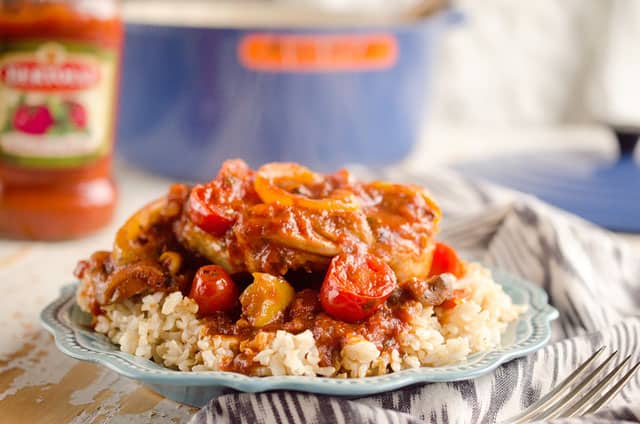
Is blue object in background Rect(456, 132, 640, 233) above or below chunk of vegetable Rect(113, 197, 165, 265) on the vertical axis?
below

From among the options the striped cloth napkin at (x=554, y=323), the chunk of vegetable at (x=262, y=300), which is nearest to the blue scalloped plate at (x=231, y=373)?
the striped cloth napkin at (x=554, y=323)

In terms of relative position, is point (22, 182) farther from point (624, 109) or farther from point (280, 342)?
point (624, 109)

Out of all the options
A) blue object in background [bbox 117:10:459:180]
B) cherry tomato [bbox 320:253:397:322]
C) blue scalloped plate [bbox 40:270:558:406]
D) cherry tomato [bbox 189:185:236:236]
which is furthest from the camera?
blue object in background [bbox 117:10:459:180]

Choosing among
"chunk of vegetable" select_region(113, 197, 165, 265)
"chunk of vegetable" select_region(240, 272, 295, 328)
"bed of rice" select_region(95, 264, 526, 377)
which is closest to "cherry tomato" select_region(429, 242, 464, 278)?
"bed of rice" select_region(95, 264, 526, 377)

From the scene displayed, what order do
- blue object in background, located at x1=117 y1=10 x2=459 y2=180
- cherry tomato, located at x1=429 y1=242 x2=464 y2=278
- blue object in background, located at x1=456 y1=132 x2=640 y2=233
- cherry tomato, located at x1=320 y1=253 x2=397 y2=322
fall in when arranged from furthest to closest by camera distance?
blue object in background, located at x1=117 y1=10 x2=459 y2=180, blue object in background, located at x1=456 y1=132 x2=640 y2=233, cherry tomato, located at x1=429 y1=242 x2=464 y2=278, cherry tomato, located at x1=320 y1=253 x2=397 y2=322

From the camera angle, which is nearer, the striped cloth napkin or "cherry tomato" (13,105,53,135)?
the striped cloth napkin

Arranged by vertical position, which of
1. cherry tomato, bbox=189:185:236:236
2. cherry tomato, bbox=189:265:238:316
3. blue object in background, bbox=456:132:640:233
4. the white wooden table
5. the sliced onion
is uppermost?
the sliced onion

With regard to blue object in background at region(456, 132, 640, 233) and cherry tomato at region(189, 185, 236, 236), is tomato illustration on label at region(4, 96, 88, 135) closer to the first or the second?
cherry tomato at region(189, 185, 236, 236)

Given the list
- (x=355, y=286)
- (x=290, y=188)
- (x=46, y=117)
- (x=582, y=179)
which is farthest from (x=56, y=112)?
(x=582, y=179)
